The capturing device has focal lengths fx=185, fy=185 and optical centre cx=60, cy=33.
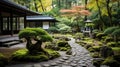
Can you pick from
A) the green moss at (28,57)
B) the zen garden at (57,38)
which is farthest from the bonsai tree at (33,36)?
the green moss at (28,57)

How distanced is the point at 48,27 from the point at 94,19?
11667mm

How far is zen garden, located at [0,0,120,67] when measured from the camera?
30.0 ft

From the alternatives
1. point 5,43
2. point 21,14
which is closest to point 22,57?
point 5,43

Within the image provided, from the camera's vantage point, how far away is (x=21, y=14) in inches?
911

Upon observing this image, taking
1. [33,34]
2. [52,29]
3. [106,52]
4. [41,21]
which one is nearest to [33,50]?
[33,34]

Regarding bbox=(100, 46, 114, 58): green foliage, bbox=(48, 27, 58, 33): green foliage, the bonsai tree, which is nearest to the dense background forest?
bbox=(48, 27, 58, 33): green foliage

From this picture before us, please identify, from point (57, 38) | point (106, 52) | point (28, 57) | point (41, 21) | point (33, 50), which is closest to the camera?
point (28, 57)

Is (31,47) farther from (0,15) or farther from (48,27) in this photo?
(48,27)

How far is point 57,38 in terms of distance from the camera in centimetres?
2289

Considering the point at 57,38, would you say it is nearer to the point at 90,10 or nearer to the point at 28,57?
the point at 28,57

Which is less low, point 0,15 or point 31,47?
point 0,15

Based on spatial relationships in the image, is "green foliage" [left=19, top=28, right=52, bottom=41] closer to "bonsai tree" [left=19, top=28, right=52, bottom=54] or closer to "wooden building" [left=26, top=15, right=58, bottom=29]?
"bonsai tree" [left=19, top=28, right=52, bottom=54]

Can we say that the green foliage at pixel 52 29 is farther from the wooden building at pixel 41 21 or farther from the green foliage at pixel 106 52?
the green foliage at pixel 106 52

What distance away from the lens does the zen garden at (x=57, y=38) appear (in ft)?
30.0
